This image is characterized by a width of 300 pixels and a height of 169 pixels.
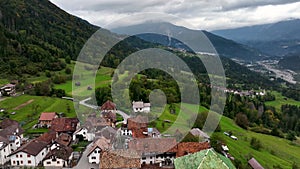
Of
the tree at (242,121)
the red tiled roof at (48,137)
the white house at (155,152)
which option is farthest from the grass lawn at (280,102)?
the red tiled roof at (48,137)

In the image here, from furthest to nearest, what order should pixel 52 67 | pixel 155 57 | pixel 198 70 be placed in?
pixel 198 70 → pixel 155 57 → pixel 52 67

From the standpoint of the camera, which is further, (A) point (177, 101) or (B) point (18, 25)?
(B) point (18, 25)

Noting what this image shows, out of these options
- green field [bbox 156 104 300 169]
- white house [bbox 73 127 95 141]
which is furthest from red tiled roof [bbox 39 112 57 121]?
Result: green field [bbox 156 104 300 169]

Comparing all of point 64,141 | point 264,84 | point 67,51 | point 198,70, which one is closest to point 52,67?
point 67,51

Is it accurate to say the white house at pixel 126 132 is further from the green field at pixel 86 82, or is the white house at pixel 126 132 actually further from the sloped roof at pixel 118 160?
the green field at pixel 86 82

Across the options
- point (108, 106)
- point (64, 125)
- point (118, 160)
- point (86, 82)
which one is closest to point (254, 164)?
point (118, 160)

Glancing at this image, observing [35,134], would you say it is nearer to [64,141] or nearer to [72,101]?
[64,141]
